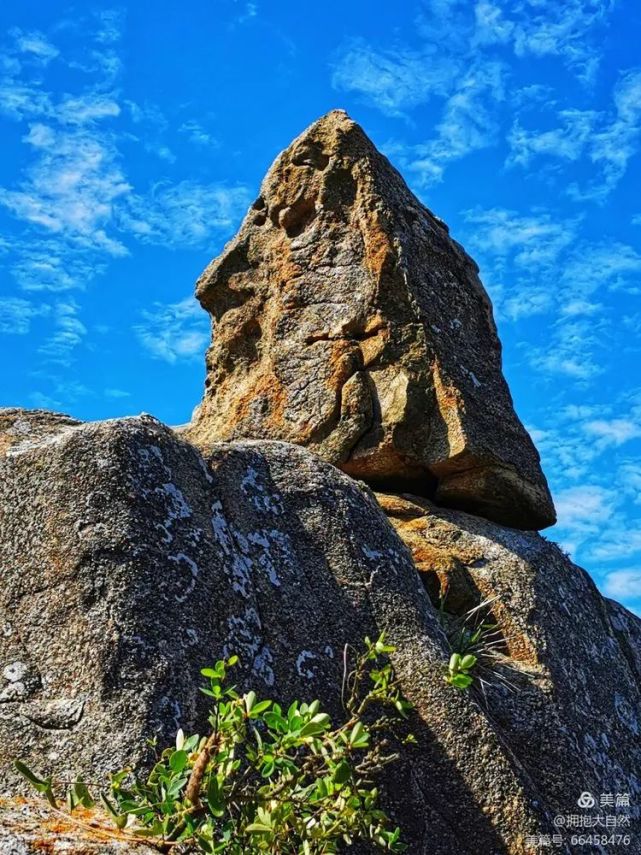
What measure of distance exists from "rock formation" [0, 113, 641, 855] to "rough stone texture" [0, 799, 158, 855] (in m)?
0.02

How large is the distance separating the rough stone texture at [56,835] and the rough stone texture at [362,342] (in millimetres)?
6506

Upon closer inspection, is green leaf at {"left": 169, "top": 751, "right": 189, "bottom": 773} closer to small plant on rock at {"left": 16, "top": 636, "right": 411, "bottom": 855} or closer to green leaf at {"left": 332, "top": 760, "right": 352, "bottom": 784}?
small plant on rock at {"left": 16, "top": 636, "right": 411, "bottom": 855}

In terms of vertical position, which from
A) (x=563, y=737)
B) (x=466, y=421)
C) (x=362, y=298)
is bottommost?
(x=563, y=737)

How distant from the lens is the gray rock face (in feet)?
23.0

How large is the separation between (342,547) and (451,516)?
2942mm

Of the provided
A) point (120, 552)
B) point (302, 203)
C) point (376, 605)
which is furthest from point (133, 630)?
point (302, 203)

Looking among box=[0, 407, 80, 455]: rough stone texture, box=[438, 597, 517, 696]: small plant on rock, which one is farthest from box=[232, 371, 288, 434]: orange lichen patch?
box=[438, 597, 517, 696]: small plant on rock

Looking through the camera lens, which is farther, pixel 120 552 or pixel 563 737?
pixel 563 737

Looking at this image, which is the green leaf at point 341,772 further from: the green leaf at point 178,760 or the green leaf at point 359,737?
the green leaf at point 178,760

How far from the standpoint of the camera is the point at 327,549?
354 inches

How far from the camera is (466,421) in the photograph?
11.6 m

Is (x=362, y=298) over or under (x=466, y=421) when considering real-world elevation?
over

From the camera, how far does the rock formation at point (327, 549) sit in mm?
7188

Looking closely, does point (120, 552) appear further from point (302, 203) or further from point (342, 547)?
point (302, 203)
